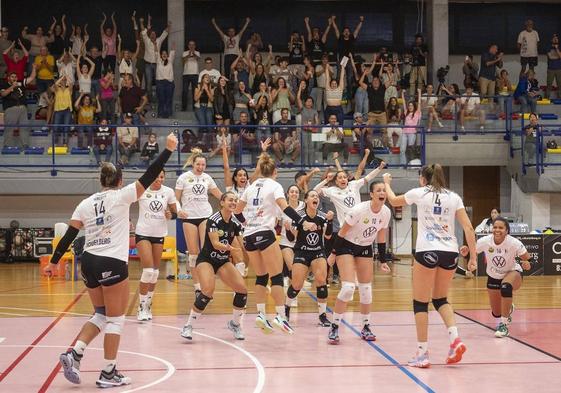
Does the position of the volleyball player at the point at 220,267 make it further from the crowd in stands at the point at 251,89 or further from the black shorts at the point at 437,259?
the crowd in stands at the point at 251,89

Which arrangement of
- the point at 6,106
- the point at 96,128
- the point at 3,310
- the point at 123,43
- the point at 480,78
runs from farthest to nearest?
the point at 123,43 → the point at 480,78 → the point at 6,106 → the point at 96,128 → the point at 3,310

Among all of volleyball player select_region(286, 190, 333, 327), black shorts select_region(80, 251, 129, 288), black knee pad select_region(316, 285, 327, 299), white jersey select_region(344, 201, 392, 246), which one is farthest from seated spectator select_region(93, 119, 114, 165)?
black shorts select_region(80, 251, 129, 288)

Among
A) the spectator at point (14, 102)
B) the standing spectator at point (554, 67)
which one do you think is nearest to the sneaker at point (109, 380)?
the spectator at point (14, 102)

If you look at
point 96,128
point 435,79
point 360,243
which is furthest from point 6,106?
point 360,243

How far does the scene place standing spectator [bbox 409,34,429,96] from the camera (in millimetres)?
27766

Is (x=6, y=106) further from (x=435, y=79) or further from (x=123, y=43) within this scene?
(x=435, y=79)

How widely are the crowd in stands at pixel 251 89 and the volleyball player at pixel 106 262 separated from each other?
44.4 ft

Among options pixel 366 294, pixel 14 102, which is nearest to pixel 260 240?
pixel 366 294

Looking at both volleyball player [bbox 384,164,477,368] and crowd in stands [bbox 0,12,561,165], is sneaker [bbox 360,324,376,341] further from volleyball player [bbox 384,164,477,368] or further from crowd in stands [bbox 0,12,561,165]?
crowd in stands [bbox 0,12,561,165]

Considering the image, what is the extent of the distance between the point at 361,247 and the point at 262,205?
1435 millimetres

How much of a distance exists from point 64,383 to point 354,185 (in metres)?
8.09

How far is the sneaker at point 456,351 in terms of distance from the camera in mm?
9969

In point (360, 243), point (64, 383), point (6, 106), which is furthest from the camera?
point (6, 106)

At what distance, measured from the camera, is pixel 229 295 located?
17.1 meters
